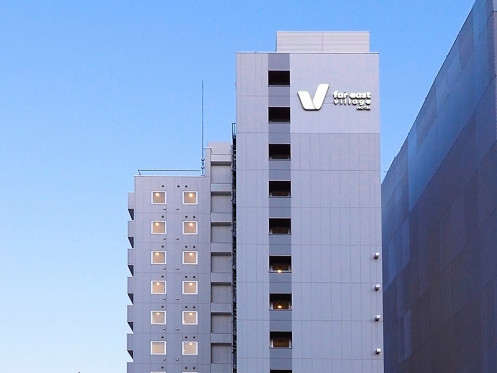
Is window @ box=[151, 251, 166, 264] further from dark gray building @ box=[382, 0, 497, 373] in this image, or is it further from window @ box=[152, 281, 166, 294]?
dark gray building @ box=[382, 0, 497, 373]

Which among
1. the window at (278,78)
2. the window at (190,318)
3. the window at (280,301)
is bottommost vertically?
the window at (280,301)

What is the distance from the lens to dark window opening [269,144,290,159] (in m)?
98.3

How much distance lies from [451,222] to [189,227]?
52.5m

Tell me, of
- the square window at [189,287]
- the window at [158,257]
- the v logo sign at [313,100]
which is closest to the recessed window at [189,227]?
the window at [158,257]

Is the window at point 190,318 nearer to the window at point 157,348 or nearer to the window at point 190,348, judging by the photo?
the window at point 190,348

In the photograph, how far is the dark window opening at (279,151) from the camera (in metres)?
98.3

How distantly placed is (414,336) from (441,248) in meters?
16.4

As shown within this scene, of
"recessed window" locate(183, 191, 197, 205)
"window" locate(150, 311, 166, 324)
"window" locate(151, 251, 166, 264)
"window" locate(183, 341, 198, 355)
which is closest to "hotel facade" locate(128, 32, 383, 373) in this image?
"window" locate(183, 341, 198, 355)

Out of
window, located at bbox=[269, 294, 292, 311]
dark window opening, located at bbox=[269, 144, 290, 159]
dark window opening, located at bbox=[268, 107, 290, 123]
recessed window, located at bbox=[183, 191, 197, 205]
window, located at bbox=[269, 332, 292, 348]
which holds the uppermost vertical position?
recessed window, located at bbox=[183, 191, 197, 205]

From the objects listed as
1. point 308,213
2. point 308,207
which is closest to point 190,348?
point 308,213

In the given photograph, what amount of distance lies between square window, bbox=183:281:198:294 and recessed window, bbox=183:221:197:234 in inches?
230

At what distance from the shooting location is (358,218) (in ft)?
318

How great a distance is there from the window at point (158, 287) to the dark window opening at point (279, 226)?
1377 inches

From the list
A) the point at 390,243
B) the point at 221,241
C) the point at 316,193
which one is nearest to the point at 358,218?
the point at 316,193
